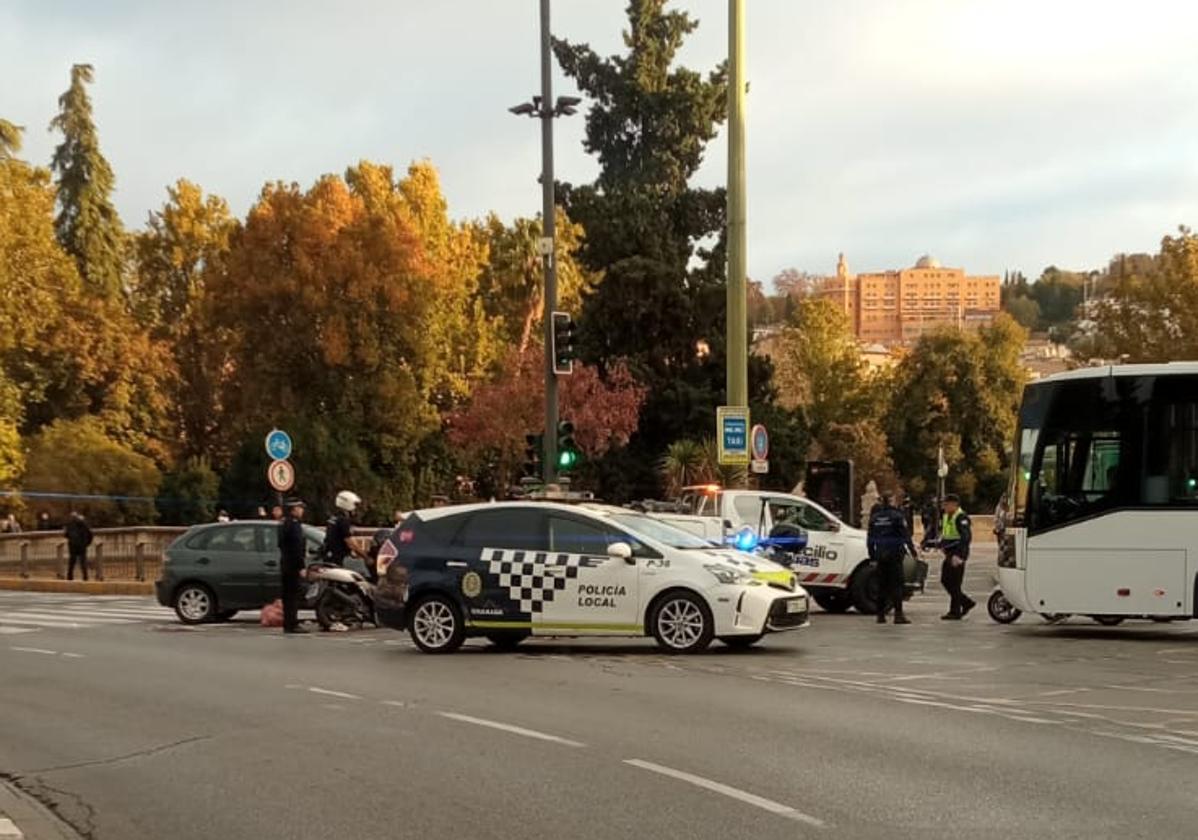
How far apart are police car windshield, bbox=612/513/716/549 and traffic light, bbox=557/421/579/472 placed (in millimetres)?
8049

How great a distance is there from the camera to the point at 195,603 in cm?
2016

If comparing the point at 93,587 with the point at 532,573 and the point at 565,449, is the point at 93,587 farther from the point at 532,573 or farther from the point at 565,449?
the point at 532,573

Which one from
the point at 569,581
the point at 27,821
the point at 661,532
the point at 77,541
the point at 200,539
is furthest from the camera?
the point at 77,541

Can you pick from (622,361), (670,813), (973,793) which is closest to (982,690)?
(973,793)

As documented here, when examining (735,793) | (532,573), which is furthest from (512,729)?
(532,573)

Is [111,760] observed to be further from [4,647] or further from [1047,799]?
[4,647]

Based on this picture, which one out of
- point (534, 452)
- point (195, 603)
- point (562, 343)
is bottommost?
point (195, 603)

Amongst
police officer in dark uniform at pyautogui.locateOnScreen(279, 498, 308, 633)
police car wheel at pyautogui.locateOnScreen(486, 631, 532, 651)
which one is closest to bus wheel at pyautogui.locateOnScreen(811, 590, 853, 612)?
police car wheel at pyautogui.locateOnScreen(486, 631, 532, 651)

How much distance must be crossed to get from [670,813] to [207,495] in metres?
45.1

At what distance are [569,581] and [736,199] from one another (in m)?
10.5

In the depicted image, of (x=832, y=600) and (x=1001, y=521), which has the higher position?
(x=1001, y=521)

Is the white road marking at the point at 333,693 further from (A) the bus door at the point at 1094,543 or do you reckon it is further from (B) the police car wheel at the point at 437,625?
(A) the bus door at the point at 1094,543

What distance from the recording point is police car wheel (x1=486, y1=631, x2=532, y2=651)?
15.2 m

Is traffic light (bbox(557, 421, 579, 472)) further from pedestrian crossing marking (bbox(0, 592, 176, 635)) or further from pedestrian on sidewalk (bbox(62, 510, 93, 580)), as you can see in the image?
pedestrian on sidewalk (bbox(62, 510, 93, 580))
